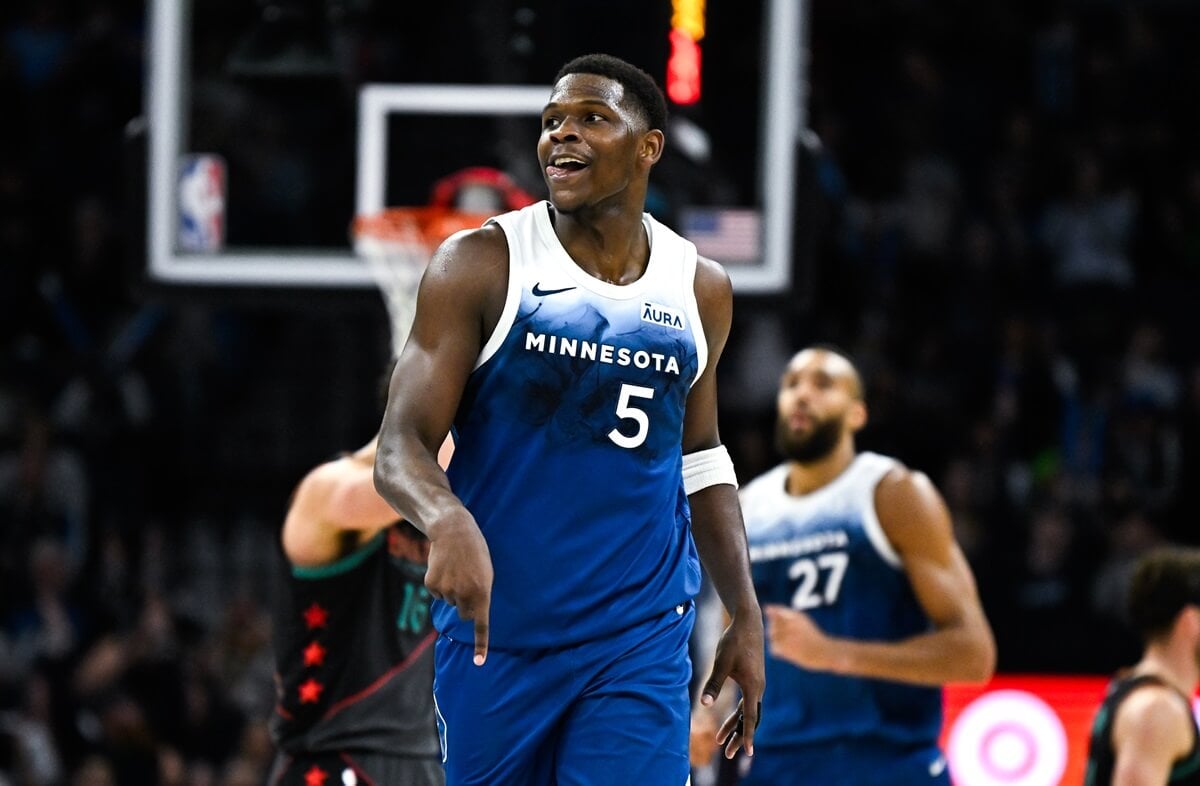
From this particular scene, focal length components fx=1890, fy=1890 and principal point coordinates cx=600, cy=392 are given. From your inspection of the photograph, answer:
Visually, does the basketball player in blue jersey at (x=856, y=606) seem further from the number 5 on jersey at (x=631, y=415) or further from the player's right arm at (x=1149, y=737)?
the number 5 on jersey at (x=631, y=415)

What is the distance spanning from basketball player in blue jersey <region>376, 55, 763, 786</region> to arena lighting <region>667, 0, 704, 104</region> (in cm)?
399

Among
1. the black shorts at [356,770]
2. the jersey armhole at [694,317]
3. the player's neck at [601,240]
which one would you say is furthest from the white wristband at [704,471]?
the black shorts at [356,770]

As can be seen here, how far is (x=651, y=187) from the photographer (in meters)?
7.72

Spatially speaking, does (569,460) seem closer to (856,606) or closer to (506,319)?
(506,319)

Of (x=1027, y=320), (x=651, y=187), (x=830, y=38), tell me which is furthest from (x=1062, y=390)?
(x=651, y=187)

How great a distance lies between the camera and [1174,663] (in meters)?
5.25

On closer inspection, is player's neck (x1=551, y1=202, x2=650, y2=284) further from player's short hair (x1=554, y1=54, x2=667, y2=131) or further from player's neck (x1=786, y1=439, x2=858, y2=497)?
player's neck (x1=786, y1=439, x2=858, y2=497)

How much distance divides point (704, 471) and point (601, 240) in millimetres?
546

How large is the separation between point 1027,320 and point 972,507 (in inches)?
67.0

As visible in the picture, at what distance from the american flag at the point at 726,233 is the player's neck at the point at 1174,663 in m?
2.61

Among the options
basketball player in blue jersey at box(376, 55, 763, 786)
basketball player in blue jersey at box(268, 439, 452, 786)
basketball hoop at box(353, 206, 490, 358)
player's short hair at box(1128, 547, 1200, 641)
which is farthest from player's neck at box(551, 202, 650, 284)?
basketball hoop at box(353, 206, 490, 358)

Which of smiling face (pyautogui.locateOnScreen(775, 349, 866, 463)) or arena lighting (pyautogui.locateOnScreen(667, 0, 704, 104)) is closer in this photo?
smiling face (pyautogui.locateOnScreen(775, 349, 866, 463))

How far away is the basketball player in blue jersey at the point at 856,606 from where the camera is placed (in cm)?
561

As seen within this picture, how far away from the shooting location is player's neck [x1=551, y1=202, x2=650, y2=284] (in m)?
3.66
